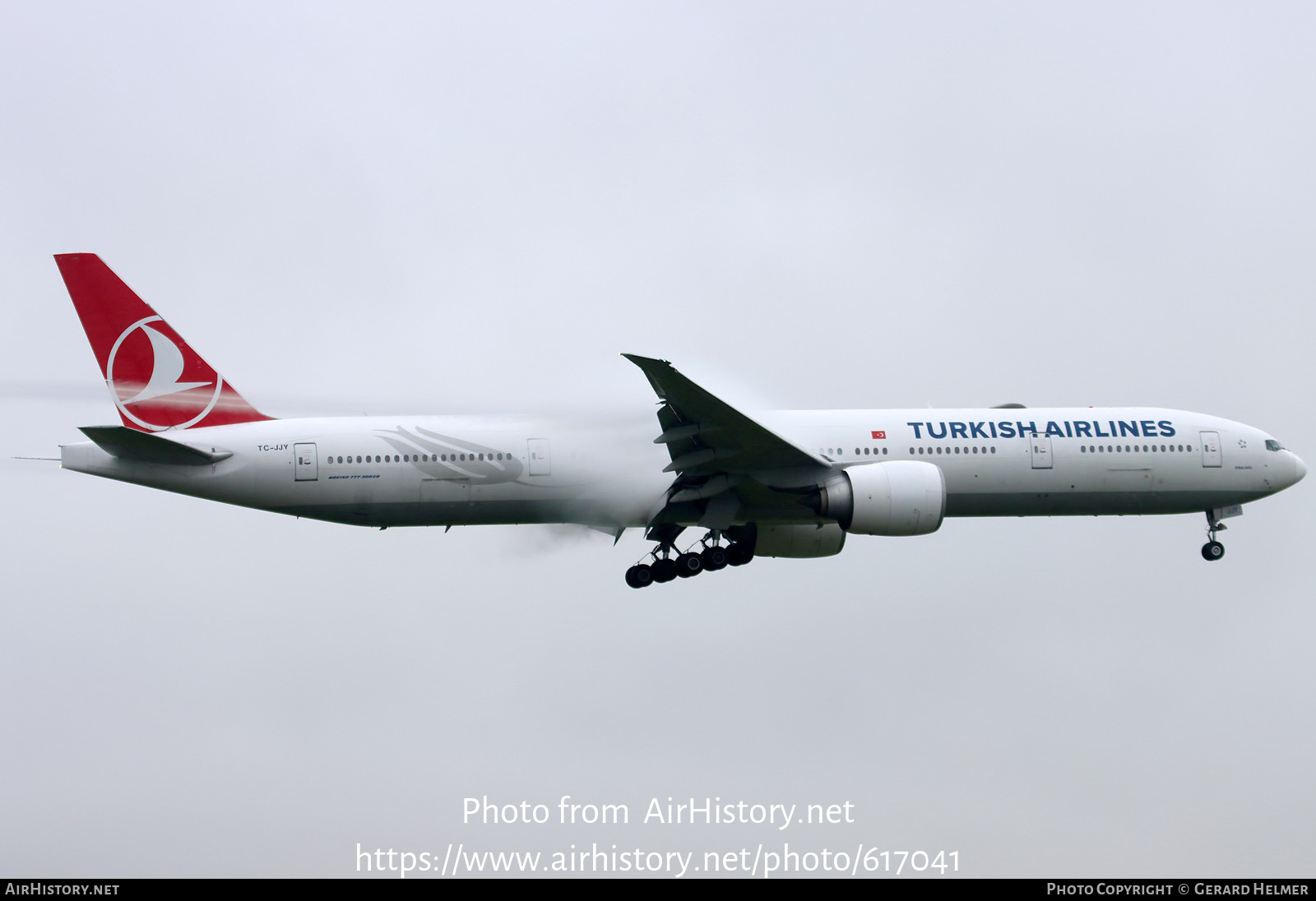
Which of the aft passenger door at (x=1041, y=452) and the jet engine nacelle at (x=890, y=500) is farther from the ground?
the aft passenger door at (x=1041, y=452)

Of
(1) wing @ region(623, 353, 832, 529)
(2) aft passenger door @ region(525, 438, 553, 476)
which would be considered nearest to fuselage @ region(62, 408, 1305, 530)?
(2) aft passenger door @ region(525, 438, 553, 476)

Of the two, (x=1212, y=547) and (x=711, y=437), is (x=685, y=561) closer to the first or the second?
(x=711, y=437)

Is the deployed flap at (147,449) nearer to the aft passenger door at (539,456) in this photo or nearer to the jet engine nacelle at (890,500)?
the aft passenger door at (539,456)

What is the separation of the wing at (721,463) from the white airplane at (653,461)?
0.05 m

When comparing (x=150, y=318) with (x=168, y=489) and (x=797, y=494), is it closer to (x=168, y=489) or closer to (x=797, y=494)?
(x=168, y=489)

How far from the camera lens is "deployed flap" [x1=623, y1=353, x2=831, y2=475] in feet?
90.8

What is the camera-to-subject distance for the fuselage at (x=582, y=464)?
97.5 feet

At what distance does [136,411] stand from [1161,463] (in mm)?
27019

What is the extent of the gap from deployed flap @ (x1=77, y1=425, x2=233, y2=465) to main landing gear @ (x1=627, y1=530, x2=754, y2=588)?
34.9ft

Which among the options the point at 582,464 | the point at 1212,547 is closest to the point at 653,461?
the point at 582,464

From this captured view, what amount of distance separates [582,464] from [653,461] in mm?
1787

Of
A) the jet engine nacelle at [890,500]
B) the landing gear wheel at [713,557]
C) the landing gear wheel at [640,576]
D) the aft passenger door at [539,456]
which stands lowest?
the landing gear wheel at [640,576]

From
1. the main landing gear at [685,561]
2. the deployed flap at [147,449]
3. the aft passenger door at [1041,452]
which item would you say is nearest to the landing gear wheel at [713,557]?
the main landing gear at [685,561]

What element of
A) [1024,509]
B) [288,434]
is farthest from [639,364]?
[1024,509]
